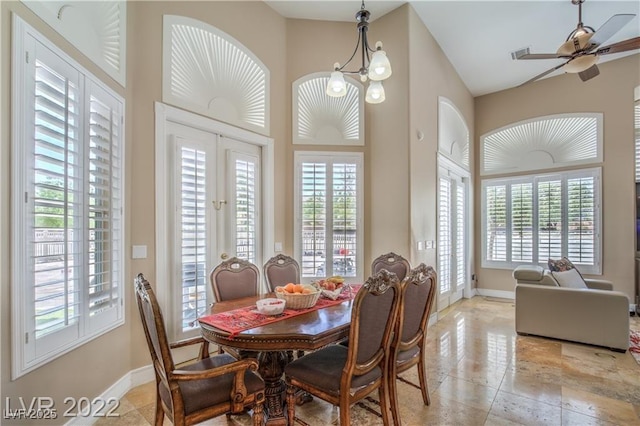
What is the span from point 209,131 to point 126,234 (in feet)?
4.52

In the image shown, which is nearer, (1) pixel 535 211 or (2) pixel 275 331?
(2) pixel 275 331

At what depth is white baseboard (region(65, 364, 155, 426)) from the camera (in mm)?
2111

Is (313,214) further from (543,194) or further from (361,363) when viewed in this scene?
(543,194)

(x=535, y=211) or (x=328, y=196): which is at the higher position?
(x=328, y=196)

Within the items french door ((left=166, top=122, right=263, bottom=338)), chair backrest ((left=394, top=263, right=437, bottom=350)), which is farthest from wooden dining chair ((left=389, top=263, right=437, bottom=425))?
french door ((left=166, top=122, right=263, bottom=338))

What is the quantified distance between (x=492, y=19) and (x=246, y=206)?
404 cm

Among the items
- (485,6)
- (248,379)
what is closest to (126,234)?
(248,379)

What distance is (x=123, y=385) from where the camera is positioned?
8.38 ft

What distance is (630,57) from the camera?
491 cm

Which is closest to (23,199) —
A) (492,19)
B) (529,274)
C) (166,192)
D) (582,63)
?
(166,192)

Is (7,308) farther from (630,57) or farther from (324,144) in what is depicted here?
(630,57)

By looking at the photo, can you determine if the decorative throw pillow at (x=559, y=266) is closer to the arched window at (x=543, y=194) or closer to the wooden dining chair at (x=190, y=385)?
the arched window at (x=543, y=194)

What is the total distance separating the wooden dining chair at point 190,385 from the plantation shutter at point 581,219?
5.88 meters

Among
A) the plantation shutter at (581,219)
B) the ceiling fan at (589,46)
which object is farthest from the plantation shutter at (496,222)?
the ceiling fan at (589,46)
